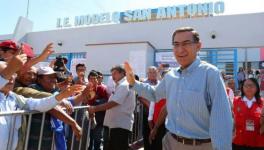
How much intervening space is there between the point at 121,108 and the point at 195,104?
2.37m

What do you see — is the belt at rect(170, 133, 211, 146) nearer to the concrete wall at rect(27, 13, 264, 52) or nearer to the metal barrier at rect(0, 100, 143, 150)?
the metal barrier at rect(0, 100, 143, 150)

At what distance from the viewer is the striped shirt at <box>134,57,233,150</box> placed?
2234mm

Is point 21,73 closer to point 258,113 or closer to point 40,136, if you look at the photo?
point 40,136

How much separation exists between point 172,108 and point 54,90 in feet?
4.91

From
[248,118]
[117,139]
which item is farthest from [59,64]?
[248,118]

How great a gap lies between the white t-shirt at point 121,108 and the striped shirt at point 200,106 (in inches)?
72.8

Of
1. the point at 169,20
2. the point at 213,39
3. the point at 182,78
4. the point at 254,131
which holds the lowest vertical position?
the point at 254,131

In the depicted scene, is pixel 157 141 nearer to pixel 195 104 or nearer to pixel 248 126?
pixel 248 126

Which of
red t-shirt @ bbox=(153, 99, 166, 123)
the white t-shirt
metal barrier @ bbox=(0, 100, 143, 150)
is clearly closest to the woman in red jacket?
red t-shirt @ bbox=(153, 99, 166, 123)

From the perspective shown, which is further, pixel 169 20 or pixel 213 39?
pixel 169 20

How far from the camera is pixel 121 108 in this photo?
4.63 metres

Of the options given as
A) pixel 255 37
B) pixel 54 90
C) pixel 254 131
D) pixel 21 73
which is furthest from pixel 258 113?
pixel 255 37

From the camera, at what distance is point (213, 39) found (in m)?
15.2

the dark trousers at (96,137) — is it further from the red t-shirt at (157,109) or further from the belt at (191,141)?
the belt at (191,141)
